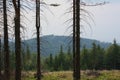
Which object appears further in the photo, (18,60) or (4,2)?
(4,2)

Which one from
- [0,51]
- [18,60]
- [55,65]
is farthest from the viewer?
[55,65]

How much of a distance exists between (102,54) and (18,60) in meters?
98.6

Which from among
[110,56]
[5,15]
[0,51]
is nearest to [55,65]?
[110,56]

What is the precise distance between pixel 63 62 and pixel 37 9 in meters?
95.4

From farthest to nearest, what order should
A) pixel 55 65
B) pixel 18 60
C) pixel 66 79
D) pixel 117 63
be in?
pixel 55 65, pixel 117 63, pixel 66 79, pixel 18 60

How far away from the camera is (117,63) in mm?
103438

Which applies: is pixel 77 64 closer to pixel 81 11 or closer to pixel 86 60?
pixel 81 11

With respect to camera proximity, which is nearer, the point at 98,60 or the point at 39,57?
the point at 39,57

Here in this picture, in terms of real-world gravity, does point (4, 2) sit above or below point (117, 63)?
above

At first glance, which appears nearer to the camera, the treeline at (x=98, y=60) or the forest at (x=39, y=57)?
the forest at (x=39, y=57)

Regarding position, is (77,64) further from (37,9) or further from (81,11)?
(37,9)

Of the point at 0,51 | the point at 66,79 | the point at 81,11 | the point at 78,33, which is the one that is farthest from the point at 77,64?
the point at 66,79

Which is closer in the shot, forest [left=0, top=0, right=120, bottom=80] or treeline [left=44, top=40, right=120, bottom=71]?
forest [left=0, top=0, right=120, bottom=80]

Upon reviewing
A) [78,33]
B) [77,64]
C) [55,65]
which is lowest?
[55,65]
